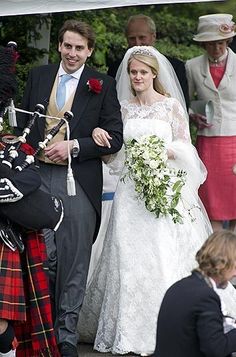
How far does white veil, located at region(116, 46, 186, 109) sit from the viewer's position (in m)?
8.29

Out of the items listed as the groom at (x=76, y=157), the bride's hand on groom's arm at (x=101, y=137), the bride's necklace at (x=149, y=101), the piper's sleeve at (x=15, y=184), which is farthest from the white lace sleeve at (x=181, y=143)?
the piper's sleeve at (x=15, y=184)

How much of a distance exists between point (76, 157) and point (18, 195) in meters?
0.98

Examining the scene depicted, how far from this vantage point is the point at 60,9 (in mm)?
7391

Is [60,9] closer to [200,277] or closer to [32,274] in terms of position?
[32,274]

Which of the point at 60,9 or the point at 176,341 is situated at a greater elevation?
the point at 60,9

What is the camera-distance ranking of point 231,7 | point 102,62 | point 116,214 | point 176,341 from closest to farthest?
1. point 176,341
2. point 116,214
3. point 102,62
4. point 231,7

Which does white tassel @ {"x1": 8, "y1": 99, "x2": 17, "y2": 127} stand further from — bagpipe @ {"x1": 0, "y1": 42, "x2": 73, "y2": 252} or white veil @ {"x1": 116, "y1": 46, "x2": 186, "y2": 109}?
white veil @ {"x1": 116, "y1": 46, "x2": 186, "y2": 109}

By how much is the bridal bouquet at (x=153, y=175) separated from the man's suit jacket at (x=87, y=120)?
176 mm

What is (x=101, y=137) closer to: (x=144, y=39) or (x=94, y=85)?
(x=94, y=85)

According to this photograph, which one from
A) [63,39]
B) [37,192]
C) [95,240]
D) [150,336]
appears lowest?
[150,336]

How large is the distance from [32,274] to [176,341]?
181cm

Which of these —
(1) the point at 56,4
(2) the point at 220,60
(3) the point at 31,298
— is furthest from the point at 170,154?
(3) the point at 31,298

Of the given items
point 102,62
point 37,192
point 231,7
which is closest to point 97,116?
point 37,192

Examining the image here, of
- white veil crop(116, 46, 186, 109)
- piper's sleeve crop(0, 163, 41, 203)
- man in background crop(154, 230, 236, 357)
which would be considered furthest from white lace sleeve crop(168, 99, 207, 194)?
man in background crop(154, 230, 236, 357)
